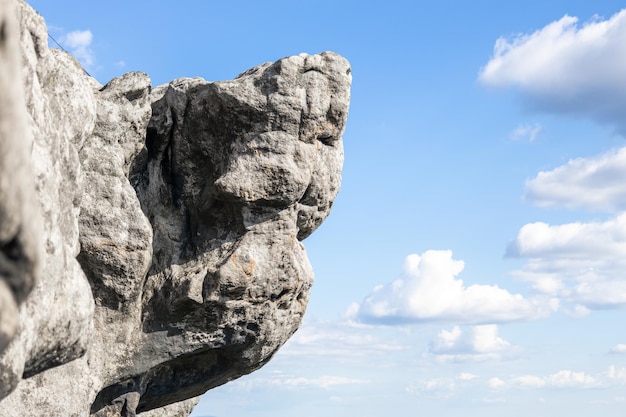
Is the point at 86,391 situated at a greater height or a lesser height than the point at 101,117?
lesser

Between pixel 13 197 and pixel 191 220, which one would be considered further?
pixel 191 220

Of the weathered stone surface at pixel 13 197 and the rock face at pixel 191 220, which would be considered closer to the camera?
the weathered stone surface at pixel 13 197

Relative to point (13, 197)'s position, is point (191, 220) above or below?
above

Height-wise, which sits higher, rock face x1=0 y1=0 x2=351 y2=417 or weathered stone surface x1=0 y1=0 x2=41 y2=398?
rock face x1=0 y1=0 x2=351 y2=417

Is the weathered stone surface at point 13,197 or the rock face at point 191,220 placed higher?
the rock face at point 191,220

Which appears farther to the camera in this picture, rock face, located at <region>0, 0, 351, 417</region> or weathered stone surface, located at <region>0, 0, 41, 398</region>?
rock face, located at <region>0, 0, 351, 417</region>

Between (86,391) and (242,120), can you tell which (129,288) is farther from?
(242,120)

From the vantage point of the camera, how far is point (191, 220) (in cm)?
1616

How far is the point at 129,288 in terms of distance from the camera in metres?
14.9

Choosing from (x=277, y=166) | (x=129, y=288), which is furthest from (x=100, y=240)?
(x=277, y=166)

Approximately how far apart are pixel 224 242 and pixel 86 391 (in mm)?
3302

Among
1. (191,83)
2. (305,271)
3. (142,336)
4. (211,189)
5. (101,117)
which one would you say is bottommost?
(142,336)

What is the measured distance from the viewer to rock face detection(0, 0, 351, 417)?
14477 mm

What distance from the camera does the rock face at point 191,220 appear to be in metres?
14.5
